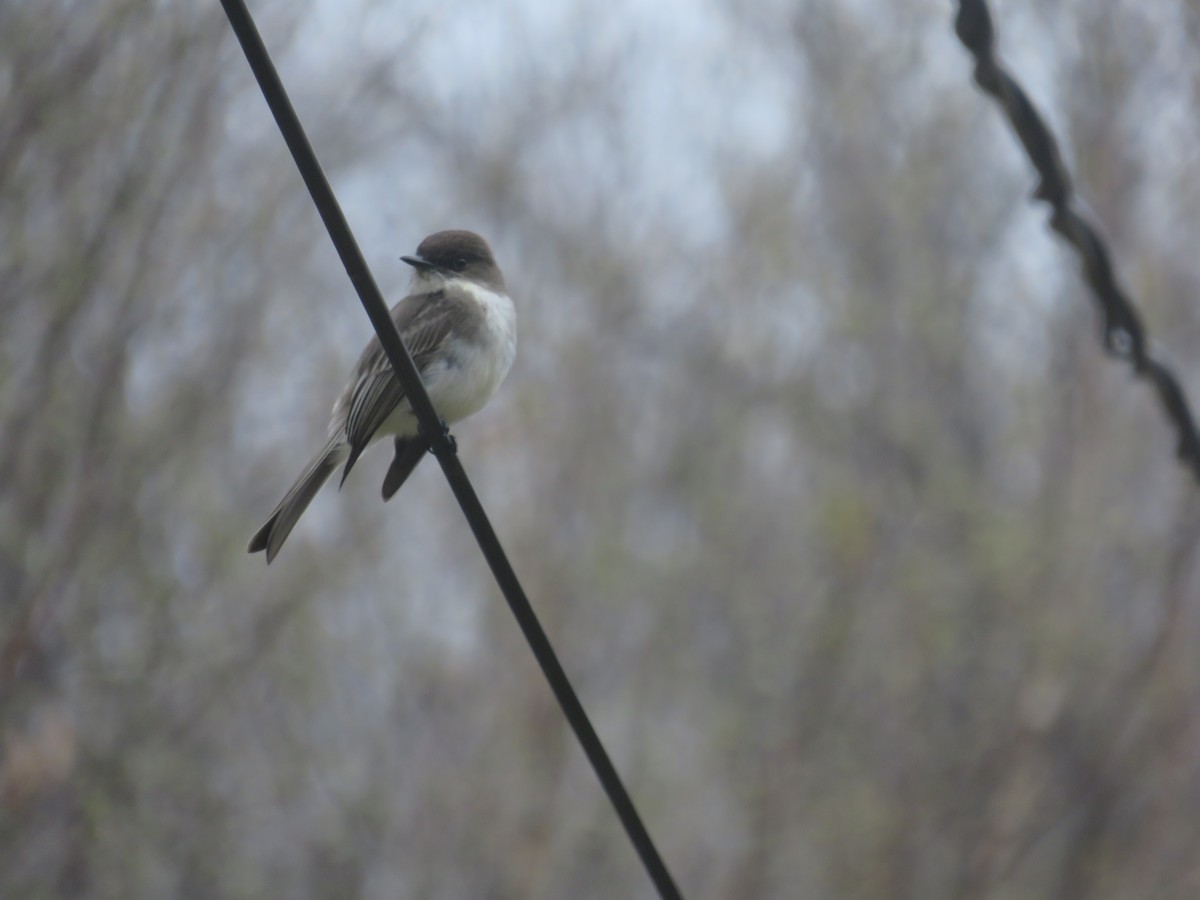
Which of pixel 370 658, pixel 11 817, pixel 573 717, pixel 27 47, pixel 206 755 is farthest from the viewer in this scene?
pixel 370 658

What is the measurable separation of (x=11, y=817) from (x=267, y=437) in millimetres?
2874

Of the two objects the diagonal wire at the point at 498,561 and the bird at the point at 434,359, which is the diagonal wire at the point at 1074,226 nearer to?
the diagonal wire at the point at 498,561

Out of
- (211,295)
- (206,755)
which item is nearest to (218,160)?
(211,295)

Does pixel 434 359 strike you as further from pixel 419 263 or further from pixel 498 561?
pixel 498 561

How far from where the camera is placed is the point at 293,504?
3516mm

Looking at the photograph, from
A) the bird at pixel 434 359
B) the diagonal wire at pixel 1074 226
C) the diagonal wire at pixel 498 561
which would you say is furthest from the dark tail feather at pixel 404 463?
the diagonal wire at pixel 1074 226

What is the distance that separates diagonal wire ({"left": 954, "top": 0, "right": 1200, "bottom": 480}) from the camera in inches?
95.5

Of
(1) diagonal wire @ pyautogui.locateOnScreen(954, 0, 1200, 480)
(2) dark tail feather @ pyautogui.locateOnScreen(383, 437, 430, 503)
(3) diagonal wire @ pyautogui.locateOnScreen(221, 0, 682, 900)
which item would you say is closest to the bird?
(2) dark tail feather @ pyautogui.locateOnScreen(383, 437, 430, 503)

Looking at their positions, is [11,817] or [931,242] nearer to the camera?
[11,817]

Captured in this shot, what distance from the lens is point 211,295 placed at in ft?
25.6

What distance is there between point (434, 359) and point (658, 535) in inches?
329

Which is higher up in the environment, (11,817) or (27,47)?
(27,47)

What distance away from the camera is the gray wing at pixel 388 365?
4000mm

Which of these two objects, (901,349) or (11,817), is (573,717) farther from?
(901,349)
